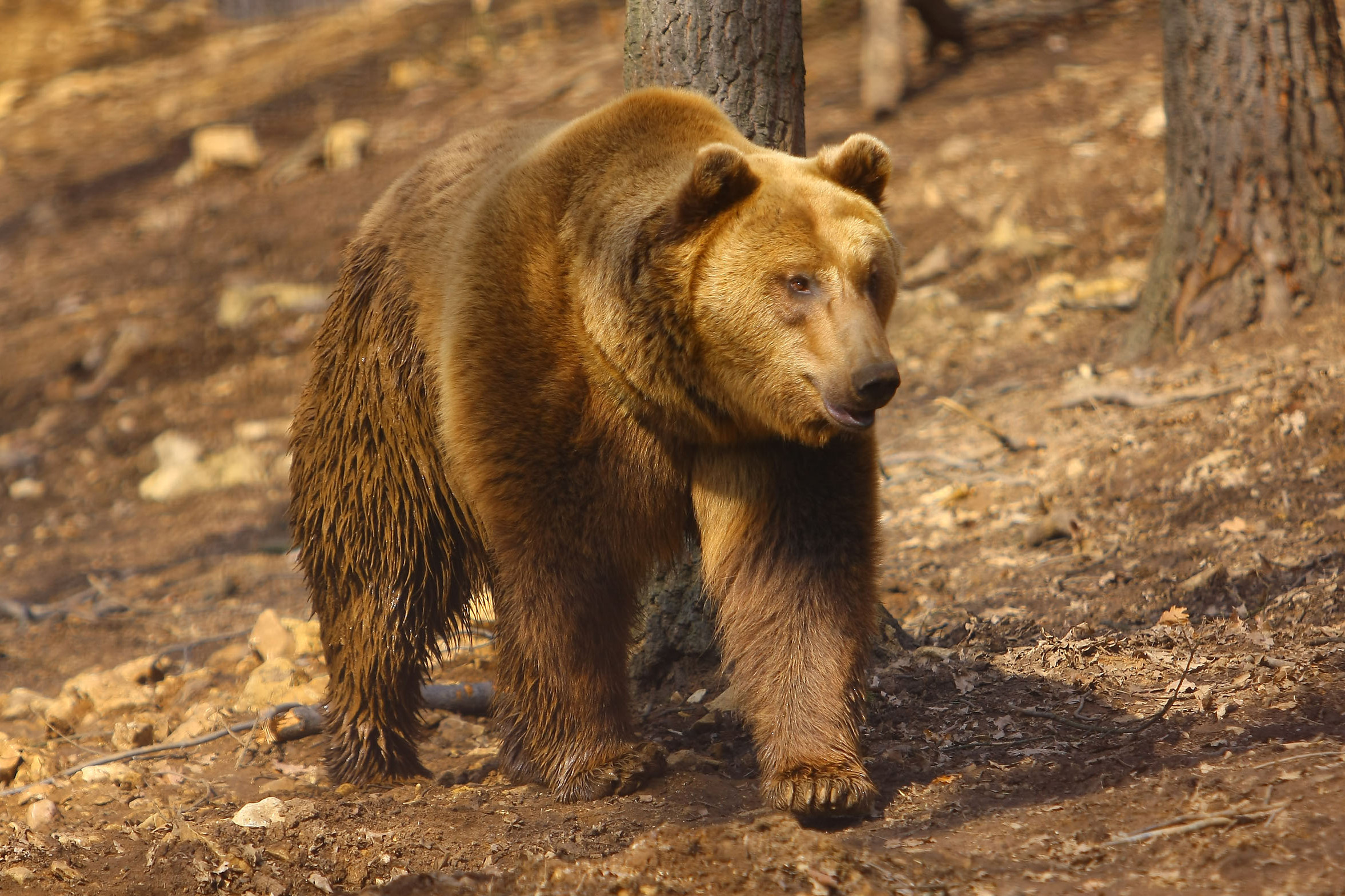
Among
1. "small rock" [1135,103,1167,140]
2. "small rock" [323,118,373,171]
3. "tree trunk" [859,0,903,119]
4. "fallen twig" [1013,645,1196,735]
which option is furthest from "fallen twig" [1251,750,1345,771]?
"small rock" [323,118,373,171]

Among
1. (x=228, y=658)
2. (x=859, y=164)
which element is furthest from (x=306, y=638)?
(x=859, y=164)

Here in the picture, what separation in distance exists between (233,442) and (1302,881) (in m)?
7.56

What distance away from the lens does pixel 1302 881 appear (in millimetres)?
2293

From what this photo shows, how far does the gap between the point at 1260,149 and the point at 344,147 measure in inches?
338

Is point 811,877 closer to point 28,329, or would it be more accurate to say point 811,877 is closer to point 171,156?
point 28,329

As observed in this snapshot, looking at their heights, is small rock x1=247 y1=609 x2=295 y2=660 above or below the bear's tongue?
below

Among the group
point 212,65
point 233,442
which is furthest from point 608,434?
point 212,65

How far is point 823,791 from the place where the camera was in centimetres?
306

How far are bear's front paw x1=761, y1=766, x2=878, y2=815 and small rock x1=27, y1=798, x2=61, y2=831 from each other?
7.18 ft

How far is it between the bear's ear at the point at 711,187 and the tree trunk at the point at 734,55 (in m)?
0.96

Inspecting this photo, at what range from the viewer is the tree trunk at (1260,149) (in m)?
5.39

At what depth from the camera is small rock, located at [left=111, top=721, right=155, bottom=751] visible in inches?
171

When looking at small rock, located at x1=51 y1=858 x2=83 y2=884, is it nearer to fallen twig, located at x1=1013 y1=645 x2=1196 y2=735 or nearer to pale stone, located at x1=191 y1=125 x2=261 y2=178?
fallen twig, located at x1=1013 y1=645 x2=1196 y2=735

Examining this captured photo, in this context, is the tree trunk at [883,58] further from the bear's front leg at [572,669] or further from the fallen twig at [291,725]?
the bear's front leg at [572,669]
